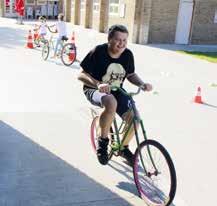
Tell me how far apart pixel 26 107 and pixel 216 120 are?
151 inches

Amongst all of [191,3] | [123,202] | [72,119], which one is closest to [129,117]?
[123,202]

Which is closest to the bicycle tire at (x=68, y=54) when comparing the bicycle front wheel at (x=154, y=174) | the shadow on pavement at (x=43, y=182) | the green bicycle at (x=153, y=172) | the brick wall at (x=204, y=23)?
the shadow on pavement at (x=43, y=182)

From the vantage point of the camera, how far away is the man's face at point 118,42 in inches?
181

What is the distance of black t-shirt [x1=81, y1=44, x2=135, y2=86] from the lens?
15.7 ft

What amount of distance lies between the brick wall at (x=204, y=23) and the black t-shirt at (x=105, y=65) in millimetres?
20557

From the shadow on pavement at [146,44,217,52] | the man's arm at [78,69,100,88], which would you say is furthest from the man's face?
the shadow on pavement at [146,44,217,52]

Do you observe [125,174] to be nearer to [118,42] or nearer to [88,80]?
[88,80]

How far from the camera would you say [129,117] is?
190 inches

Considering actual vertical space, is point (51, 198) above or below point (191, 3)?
below

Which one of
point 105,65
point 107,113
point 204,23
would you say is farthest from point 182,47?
point 107,113

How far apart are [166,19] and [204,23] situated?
2.89 meters

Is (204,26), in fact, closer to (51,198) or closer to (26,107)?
(26,107)

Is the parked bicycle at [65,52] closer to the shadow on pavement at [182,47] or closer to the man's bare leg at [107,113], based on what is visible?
the shadow on pavement at [182,47]

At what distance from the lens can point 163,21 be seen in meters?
23.2
